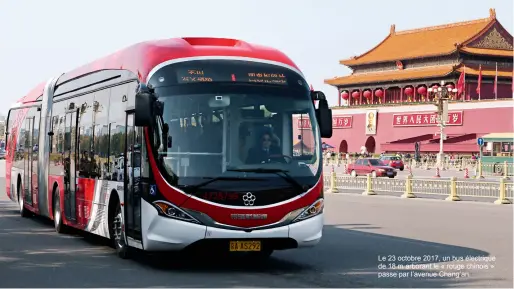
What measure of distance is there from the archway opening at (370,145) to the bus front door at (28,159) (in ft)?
205

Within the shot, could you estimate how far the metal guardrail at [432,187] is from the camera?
27.5 metres

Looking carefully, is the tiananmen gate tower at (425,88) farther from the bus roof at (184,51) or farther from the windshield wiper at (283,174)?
Result: the windshield wiper at (283,174)

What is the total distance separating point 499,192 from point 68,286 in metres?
20.8

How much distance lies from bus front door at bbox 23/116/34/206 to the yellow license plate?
→ 9126 millimetres

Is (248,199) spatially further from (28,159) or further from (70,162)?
(28,159)

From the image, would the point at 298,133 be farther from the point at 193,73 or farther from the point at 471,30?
the point at 471,30

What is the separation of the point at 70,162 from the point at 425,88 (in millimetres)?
63208

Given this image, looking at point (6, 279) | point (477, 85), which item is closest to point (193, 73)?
point (6, 279)

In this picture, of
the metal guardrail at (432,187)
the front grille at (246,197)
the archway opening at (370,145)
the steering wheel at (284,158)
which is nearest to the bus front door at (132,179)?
the front grille at (246,197)

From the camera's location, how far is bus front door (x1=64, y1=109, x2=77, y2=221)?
47.9ft

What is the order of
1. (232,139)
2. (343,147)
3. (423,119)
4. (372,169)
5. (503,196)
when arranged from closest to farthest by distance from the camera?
(232,139) < (503,196) < (372,169) < (423,119) < (343,147)

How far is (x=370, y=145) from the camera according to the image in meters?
80.4

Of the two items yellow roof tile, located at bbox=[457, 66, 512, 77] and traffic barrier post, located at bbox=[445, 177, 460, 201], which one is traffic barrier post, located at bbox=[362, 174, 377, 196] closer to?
traffic barrier post, located at bbox=[445, 177, 460, 201]

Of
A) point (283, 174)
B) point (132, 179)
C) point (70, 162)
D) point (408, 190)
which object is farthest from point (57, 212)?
point (408, 190)
